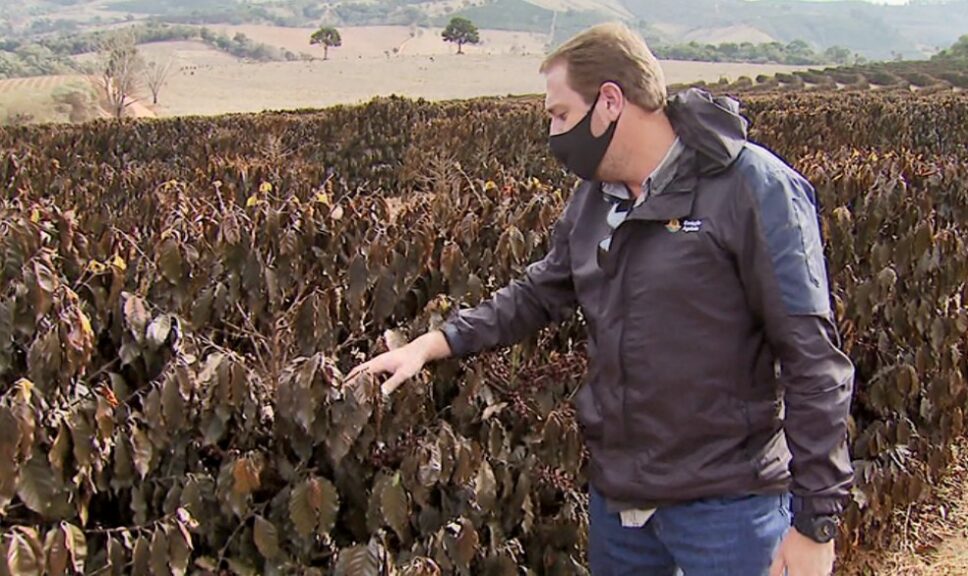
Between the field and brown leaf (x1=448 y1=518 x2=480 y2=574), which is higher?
brown leaf (x1=448 y1=518 x2=480 y2=574)

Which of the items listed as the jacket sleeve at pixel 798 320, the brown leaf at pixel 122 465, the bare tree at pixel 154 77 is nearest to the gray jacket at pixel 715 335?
the jacket sleeve at pixel 798 320

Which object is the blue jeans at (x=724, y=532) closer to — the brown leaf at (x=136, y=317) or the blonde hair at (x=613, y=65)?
the blonde hair at (x=613, y=65)

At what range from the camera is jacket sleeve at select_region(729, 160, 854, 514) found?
1727 millimetres

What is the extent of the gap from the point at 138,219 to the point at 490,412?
10.6ft

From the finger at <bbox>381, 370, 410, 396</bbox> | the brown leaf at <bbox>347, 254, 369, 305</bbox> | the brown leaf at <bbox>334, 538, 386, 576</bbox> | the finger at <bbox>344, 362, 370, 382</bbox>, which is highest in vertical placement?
the brown leaf at <bbox>347, 254, 369, 305</bbox>

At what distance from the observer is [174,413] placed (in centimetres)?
206

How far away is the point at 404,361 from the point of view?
7.16 ft

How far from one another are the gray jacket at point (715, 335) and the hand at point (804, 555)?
0.21 ft

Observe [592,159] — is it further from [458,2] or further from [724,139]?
[458,2]

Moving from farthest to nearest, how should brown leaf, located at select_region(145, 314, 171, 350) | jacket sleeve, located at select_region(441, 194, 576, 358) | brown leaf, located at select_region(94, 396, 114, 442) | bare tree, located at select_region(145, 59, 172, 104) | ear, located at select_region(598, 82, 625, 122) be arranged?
bare tree, located at select_region(145, 59, 172, 104) < jacket sleeve, located at select_region(441, 194, 576, 358) < brown leaf, located at select_region(145, 314, 171, 350) < brown leaf, located at select_region(94, 396, 114, 442) < ear, located at select_region(598, 82, 625, 122)

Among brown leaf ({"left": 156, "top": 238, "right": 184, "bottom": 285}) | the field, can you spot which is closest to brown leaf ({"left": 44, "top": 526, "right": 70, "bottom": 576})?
brown leaf ({"left": 156, "top": 238, "right": 184, "bottom": 285})

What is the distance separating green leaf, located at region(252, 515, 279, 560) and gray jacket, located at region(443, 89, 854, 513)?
2.46ft

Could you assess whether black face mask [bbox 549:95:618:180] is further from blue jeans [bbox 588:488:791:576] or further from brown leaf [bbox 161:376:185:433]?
brown leaf [bbox 161:376:185:433]

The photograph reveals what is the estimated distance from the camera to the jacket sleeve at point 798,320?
1.73 m
